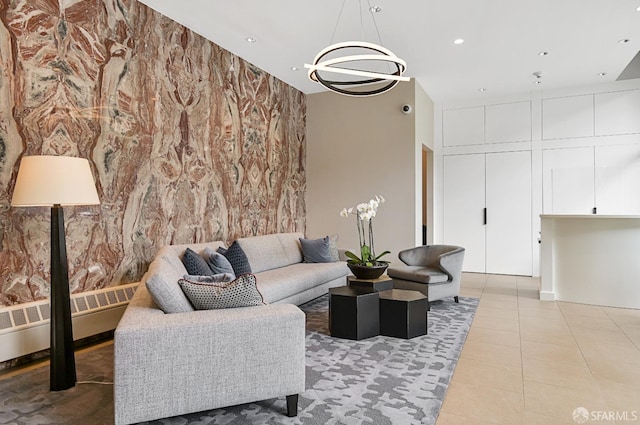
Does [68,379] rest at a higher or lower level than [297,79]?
lower

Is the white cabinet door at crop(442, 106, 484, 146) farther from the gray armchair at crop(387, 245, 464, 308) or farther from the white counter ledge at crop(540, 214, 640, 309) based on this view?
the gray armchair at crop(387, 245, 464, 308)

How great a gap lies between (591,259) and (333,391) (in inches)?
164

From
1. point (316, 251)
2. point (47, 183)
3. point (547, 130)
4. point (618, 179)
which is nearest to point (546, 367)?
point (316, 251)

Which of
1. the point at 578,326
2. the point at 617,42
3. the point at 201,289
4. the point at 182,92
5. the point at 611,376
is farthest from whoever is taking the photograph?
the point at 617,42

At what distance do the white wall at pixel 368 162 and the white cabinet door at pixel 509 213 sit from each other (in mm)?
1545

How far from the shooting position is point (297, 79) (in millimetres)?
6305

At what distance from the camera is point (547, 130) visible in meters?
6.94

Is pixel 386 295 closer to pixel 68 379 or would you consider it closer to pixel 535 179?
pixel 68 379

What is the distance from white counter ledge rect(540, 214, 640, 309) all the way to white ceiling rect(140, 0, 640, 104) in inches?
87.1

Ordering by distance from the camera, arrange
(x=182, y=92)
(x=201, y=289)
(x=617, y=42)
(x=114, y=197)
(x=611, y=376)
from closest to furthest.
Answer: (x=201, y=289), (x=611, y=376), (x=114, y=197), (x=182, y=92), (x=617, y=42)

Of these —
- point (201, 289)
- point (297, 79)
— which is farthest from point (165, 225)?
point (297, 79)

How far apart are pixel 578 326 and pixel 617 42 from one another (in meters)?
3.55

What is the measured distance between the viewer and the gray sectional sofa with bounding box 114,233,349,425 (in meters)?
1.94

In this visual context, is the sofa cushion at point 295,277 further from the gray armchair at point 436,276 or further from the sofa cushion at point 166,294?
the sofa cushion at point 166,294
